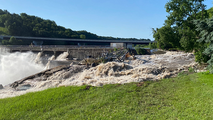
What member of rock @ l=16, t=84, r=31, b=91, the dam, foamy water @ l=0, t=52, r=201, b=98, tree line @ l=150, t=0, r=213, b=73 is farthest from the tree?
rock @ l=16, t=84, r=31, b=91

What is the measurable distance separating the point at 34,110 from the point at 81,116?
3061 millimetres

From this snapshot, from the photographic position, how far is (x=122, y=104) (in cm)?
736

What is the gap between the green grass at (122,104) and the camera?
6.15 m

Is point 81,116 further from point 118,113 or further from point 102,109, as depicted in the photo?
point 118,113

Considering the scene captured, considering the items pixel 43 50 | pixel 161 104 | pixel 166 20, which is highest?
pixel 166 20

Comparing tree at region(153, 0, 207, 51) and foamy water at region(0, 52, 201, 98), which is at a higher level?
tree at region(153, 0, 207, 51)

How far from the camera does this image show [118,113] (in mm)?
6398

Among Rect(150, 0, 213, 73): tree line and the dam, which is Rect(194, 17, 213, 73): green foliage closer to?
Rect(150, 0, 213, 73): tree line

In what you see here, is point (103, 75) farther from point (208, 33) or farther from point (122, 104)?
point (208, 33)

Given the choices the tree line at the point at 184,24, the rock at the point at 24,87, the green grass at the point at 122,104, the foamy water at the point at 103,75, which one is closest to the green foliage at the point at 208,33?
the green grass at the point at 122,104

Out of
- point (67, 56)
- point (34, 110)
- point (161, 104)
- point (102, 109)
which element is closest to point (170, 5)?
point (161, 104)

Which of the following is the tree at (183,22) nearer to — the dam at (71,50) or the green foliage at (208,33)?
the green foliage at (208,33)

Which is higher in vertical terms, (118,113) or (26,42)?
(26,42)

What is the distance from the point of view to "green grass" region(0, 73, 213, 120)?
20.2ft
